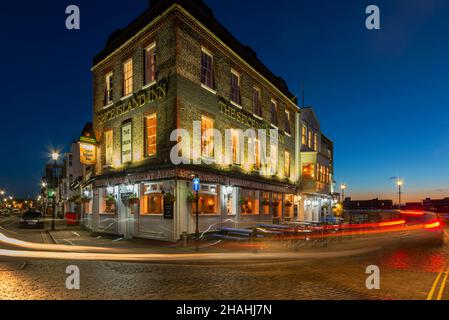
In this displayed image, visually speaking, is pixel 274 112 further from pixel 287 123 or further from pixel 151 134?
pixel 151 134

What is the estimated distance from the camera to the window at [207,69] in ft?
62.2

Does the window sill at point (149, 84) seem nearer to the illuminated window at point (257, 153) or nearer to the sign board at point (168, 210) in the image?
the sign board at point (168, 210)

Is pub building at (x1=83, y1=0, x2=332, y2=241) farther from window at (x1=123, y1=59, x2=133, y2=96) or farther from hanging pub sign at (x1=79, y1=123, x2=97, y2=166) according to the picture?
hanging pub sign at (x1=79, y1=123, x2=97, y2=166)

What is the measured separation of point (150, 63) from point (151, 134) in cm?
434

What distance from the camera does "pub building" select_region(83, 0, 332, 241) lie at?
1698cm

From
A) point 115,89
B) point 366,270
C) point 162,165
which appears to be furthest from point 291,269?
point 115,89

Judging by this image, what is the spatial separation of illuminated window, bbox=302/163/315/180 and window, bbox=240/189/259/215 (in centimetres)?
1084

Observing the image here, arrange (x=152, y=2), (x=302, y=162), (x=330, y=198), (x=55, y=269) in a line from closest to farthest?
(x=55, y=269)
(x=152, y=2)
(x=302, y=162)
(x=330, y=198)

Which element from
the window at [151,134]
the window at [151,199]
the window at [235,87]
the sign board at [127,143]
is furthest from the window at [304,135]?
the window at [151,199]

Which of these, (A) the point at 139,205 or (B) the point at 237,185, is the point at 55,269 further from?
(B) the point at 237,185

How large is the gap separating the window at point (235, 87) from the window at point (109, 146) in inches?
348

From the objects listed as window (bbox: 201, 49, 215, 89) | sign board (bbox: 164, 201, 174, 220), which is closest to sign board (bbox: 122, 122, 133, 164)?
sign board (bbox: 164, 201, 174, 220)

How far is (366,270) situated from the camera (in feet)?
34.4

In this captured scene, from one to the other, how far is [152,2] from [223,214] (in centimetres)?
1398
